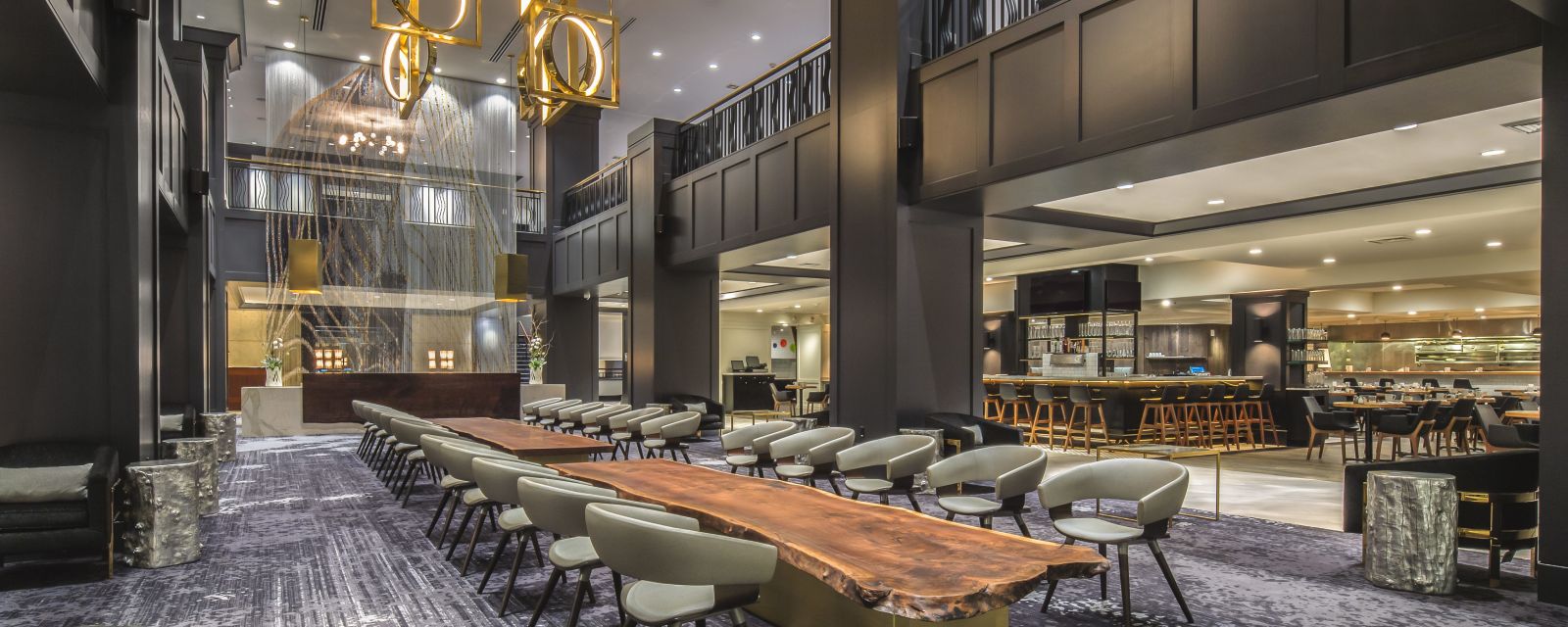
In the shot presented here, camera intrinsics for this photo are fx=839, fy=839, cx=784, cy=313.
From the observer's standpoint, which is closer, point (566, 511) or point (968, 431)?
point (566, 511)

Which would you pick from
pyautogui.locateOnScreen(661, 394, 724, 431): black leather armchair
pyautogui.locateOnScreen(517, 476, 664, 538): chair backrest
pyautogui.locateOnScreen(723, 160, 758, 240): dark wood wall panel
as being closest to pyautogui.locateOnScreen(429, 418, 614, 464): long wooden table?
pyautogui.locateOnScreen(517, 476, 664, 538): chair backrest

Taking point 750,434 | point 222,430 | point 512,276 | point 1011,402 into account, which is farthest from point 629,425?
point 1011,402

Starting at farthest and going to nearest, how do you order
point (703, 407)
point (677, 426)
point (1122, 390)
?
point (703, 407), point (1122, 390), point (677, 426)

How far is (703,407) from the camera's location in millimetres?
11648

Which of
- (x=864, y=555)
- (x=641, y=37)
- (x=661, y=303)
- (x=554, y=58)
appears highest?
(x=641, y=37)

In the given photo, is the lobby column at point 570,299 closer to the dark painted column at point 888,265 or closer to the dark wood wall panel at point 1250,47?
the dark painted column at point 888,265

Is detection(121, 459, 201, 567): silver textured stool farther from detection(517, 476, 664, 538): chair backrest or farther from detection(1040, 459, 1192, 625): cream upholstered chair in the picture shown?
detection(1040, 459, 1192, 625): cream upholstered chair

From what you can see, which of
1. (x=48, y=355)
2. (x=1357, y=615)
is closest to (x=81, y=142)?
(x=48, y=355)

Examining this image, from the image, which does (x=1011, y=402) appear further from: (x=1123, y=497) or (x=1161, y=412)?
(x=1123, y=497)

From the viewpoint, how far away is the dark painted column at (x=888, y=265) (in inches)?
301

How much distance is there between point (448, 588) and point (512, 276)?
8.68 m

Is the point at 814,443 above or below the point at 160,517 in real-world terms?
above

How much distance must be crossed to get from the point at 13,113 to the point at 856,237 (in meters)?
6.19

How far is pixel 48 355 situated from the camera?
514 cm
